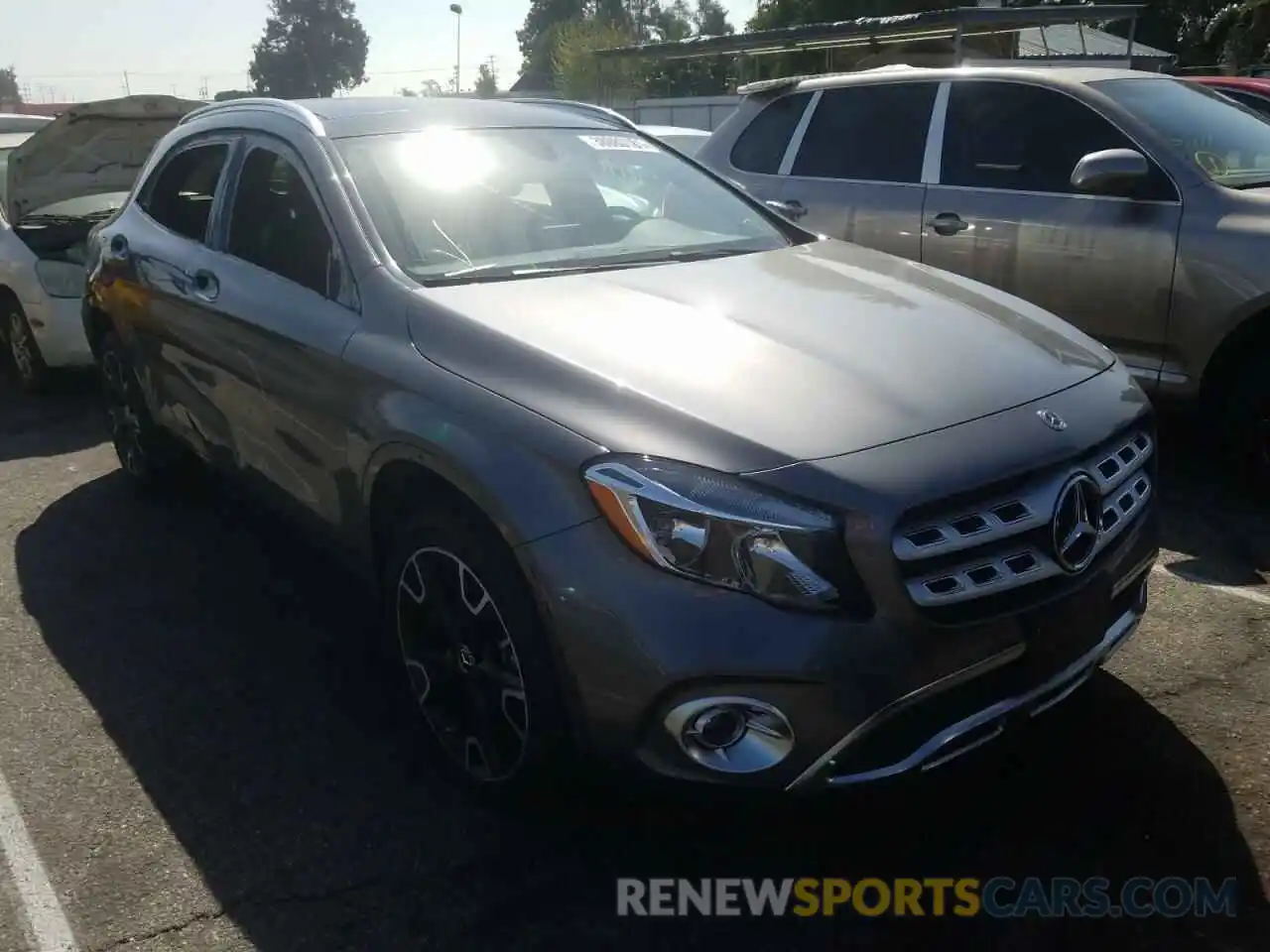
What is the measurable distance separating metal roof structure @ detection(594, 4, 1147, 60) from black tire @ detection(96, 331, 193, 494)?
45.3 ft

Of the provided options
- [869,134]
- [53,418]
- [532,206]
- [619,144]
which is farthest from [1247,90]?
Result: [53,418]

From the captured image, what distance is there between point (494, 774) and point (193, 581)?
7.01 ft

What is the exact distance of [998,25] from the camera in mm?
17203

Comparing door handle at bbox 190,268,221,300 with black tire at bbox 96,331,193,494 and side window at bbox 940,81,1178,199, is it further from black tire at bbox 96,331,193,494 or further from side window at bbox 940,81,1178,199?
side window at bbox 940,81,1178,199

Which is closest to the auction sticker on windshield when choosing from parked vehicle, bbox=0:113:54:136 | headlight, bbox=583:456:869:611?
headlight, bbox=583:456:869:611

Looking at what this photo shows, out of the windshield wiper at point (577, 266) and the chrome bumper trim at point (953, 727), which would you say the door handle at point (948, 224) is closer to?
the windshield wiper at point (577, 266)

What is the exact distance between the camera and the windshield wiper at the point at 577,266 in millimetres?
3180

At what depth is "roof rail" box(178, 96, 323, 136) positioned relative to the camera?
367 centimetres

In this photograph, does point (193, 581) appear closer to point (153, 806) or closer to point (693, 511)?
point (153, 806)

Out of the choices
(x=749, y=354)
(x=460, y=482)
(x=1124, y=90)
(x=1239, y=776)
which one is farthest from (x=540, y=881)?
(x=1124, y=90)

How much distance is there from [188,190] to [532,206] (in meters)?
1.64

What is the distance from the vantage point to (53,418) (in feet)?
22.7

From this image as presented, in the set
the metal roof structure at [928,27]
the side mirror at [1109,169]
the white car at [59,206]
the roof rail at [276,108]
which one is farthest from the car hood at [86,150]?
the metal roof structure at [928,27]

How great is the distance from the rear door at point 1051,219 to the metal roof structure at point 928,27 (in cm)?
1136
